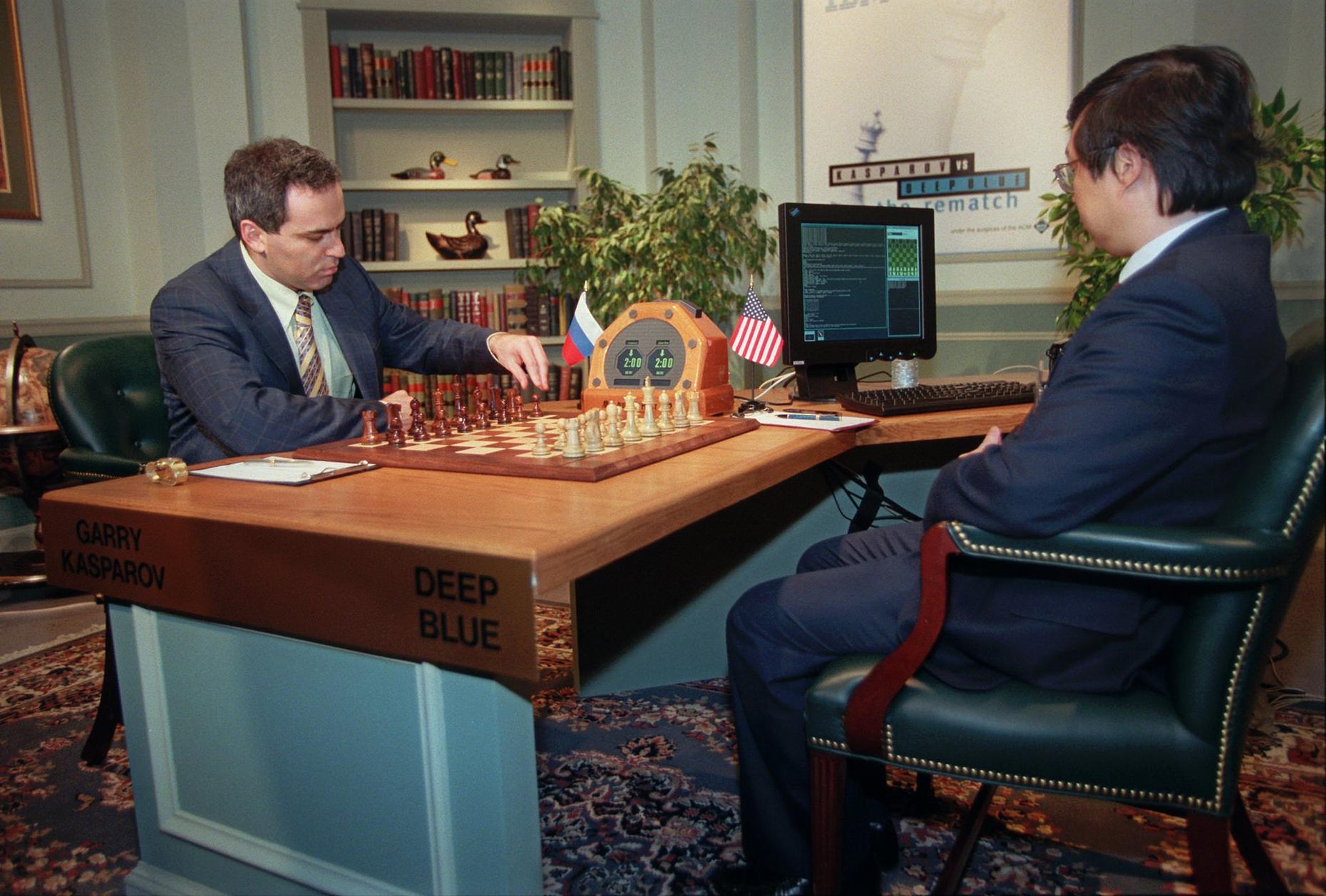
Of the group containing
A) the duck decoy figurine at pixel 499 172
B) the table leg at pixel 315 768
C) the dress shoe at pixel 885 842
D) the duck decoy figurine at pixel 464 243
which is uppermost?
the duck decoy figurine at pixel 499 172

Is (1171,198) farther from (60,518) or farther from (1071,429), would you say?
(60,518)

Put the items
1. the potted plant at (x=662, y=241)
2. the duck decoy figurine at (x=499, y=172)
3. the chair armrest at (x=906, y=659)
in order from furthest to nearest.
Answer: the duck decoy figurine at (x=499, y=172), the potted plant at (x=662, y=241), the chair armrest at (x=906, y=659)

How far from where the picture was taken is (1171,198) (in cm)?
138

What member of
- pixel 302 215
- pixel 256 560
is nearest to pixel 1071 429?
pixel 256 560

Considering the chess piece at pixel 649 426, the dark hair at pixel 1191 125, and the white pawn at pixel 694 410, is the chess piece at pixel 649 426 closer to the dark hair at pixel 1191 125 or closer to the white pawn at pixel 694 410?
the white pawn at pixel 694 410

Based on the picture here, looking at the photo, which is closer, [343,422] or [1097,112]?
[1097,112]

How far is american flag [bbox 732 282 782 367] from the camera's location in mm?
2330

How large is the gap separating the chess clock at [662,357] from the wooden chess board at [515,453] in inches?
5.7

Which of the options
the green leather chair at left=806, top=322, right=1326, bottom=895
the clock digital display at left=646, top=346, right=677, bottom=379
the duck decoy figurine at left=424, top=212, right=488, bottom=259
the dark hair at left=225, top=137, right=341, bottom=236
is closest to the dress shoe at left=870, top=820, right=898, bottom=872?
the green leather chair at left=806, top=322, right=1326, bottom=895

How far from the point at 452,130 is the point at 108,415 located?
126 inches

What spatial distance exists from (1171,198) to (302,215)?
68.8 inches

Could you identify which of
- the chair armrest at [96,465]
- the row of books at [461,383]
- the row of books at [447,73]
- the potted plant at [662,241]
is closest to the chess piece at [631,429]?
the chair armrest at [96,465]

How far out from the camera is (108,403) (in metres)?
2.43

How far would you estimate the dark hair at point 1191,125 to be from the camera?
1.34 meters
